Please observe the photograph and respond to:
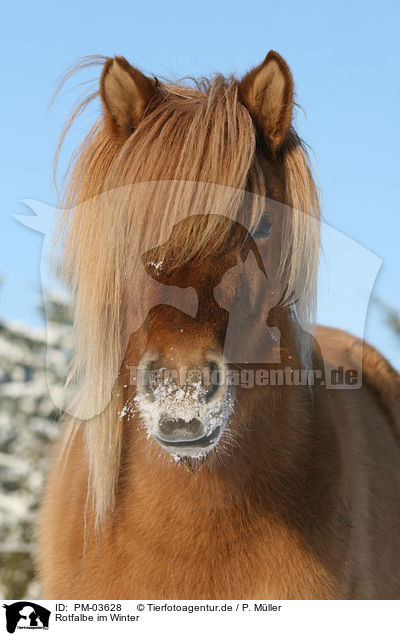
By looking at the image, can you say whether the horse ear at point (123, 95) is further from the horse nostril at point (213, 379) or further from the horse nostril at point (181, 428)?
the horse nostril at point (181, 428)

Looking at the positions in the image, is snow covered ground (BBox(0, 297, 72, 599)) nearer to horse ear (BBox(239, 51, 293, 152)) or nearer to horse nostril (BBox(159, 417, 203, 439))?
horse ear (BBox(239, 51, 293, 152))

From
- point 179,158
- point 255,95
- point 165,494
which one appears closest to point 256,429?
point 165,494

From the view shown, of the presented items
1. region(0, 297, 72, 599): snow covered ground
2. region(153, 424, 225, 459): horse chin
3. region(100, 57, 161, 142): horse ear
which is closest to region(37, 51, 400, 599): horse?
region(100, 57, 161, 142): horse ear

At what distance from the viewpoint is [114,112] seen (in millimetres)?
2279

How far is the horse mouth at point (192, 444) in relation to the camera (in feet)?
5.81

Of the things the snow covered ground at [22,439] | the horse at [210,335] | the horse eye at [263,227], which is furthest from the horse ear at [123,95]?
the snow covered ground at [22,439]

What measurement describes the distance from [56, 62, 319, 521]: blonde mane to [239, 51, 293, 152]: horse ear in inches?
2.2

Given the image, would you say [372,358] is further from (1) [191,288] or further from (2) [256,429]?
(1) [191,288]

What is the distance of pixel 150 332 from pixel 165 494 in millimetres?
692

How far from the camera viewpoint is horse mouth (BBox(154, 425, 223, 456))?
1.77m

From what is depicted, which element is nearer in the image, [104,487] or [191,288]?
[191,288]

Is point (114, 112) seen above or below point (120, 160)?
above

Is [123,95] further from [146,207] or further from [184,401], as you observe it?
[184,401]

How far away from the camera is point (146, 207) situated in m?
2.07
